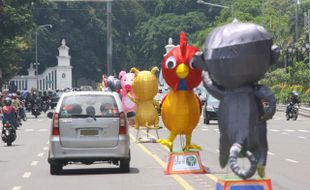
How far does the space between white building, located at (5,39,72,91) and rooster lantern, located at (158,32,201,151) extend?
3086 inches

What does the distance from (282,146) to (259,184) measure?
16650 mm

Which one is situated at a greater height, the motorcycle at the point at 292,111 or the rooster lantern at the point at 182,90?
the rooster lantern at the point at 182,90

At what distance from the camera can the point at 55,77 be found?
100 metres

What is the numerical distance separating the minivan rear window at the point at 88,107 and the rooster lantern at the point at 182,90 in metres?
1.30

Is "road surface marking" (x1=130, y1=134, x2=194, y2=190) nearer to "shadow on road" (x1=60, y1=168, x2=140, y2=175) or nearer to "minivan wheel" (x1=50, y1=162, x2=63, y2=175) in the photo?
"shadow on road" (x1=60, y1=168, x2=140, y2=175)

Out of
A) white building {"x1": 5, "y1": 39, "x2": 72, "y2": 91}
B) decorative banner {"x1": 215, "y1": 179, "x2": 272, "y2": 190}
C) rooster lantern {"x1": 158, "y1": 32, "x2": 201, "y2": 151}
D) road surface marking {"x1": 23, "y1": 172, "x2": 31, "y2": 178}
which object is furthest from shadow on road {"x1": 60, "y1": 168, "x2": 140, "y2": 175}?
white building {"x1": 5, "y1": 39, "x2": 72, "y2": 91}

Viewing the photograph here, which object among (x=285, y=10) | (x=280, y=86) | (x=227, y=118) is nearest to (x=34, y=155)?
(x=227, y=118)

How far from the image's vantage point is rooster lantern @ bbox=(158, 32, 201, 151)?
65.0 ft

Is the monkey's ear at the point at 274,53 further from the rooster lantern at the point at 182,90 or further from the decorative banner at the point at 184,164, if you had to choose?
the rooster lantern at the point at 182,90

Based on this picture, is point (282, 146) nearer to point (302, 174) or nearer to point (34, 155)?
point (34, 155)

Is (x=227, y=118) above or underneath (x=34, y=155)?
above

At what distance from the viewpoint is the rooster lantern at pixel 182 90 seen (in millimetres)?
19797

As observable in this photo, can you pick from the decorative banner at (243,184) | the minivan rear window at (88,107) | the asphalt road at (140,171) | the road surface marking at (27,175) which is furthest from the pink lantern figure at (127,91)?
the decorative banner at (243,184)

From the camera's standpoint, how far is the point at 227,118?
13406 mm
